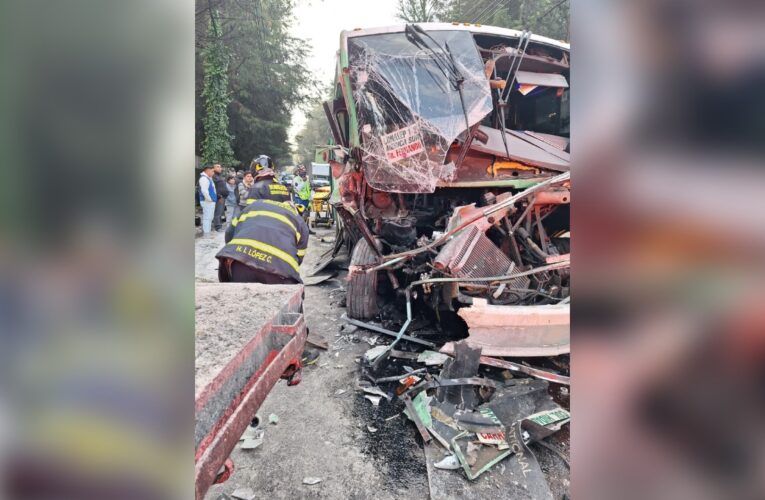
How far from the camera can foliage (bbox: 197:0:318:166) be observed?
17.8 meters

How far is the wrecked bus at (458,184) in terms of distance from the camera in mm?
3178

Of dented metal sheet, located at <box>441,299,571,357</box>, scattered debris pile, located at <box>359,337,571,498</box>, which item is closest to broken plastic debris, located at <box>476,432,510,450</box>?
scattered debris pile, located at <box>359,337,571,498</box>

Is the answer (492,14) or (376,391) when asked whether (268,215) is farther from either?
(492,14)

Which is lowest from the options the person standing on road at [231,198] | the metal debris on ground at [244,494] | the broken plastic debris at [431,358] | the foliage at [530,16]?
the metal debris on ground at [244,494]

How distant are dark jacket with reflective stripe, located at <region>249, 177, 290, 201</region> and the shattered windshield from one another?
118cm

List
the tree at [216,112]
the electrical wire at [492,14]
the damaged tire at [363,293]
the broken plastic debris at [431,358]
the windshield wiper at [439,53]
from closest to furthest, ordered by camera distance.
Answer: the broken plastic debris at [431,358] < the windshield wiper at [439,53] < the damaged tire at [363,293] < the tree at [216,112] < the electrical wire at [492,14]

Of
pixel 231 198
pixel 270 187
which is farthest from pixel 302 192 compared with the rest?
pixel 270 187

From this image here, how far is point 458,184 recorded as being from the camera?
4.14m

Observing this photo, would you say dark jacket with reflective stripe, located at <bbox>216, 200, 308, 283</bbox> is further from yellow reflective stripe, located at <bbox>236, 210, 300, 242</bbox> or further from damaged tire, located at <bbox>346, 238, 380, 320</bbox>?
damaged tire, located at <bbox>346, 238, 380, 320</bbox>

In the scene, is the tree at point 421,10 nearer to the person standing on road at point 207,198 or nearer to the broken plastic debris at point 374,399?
the person standing on road at point 207,198

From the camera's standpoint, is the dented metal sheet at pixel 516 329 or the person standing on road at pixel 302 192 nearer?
the dented metal sheet at pixel 516 329

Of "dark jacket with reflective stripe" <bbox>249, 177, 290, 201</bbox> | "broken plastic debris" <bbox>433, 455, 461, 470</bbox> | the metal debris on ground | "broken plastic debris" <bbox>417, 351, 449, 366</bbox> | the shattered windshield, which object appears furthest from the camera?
"dark jacket with reflective stripe" <bbox>249, 177, 290, 201</bbox>

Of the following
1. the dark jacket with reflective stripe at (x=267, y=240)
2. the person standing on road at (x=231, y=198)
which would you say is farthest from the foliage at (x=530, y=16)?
the dark jacket with reflective stripe at (x=267, y=240)
